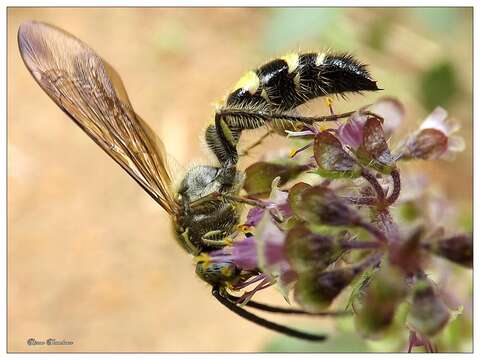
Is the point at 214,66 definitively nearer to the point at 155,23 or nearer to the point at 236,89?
the point at 155,23

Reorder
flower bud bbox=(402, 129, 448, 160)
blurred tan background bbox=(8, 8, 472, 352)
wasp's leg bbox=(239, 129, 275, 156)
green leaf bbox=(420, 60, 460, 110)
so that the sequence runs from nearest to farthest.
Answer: flower bud bbox=(402, 129, 448, 160)
wasp's leg bbox=(239, 129, 275, 156)
green leaf bbox=(420, 60, 460, 110)
blurred tan background bbox=(8, 8, 472, 352)

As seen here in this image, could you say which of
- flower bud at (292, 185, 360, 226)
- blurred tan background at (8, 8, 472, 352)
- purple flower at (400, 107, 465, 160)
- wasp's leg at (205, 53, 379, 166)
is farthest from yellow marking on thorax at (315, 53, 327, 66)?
blurred tan background at (8, 8, 472, 352)

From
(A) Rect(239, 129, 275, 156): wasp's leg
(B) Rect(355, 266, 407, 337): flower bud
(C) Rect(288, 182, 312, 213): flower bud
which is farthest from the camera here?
(A) Rect(239, 129, 275, 156): wasp's leg

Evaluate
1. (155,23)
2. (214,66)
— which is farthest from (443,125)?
(155,23)

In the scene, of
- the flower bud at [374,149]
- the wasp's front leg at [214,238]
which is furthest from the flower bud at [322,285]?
the wasp's front leg at [214,238]

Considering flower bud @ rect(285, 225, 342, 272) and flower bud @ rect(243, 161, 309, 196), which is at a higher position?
flower bud @ rect(243, 161, 309, 196)

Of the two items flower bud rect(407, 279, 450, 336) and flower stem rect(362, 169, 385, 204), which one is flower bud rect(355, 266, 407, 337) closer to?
flower bud rect(407, 279, 450, 336)

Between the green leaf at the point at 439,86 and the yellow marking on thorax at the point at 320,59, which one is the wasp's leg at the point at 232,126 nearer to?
the yellow marking on thorax at the point at 320,59

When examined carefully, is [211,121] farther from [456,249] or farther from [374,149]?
[456,249]
